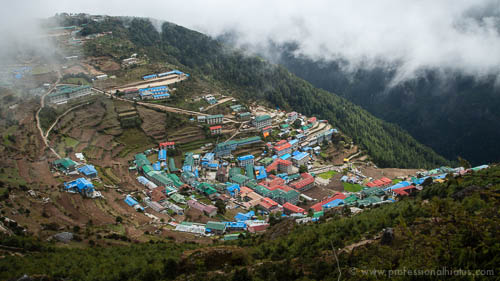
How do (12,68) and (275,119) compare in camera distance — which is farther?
(275,119)

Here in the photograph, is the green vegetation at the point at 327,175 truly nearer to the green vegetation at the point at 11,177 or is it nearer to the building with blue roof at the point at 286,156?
the building with blue roof at the point at 286,156

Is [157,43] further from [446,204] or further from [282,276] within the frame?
[446,204]

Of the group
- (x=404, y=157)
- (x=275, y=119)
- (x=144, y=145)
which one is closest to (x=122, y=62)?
(x=144, y=145)

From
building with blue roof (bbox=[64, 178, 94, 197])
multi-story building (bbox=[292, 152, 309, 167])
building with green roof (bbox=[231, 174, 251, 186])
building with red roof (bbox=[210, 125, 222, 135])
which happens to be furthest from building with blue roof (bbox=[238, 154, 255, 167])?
building with blue roof (bbox=[64, 178, 94, 197])

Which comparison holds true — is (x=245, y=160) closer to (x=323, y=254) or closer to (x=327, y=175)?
(x=327, y=175)

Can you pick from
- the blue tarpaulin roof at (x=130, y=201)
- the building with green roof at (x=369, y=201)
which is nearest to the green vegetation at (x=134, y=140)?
the blue tarpaulin roof at (x=130, y=201)

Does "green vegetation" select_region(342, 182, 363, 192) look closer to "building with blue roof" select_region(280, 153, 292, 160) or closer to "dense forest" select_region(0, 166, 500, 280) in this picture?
"building with blue roof" select_region(280, 153, 292, 160)
